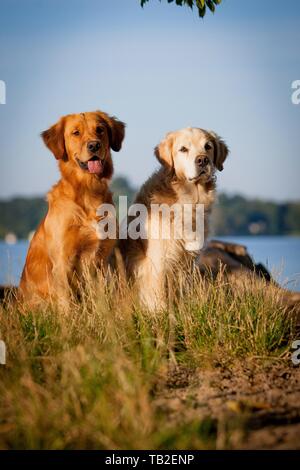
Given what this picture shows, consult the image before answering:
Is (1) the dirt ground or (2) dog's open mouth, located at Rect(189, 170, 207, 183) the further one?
(2) dog's open mouth, located at Rect(189, 170, 207, 183)

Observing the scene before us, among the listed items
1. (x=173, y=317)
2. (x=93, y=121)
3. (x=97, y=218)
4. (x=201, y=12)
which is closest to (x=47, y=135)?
(x=93, y=121)

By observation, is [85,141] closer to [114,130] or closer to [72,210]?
[114,130]

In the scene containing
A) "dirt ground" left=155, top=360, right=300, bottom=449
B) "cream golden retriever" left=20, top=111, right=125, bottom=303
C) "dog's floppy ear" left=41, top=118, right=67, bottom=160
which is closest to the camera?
"dirt ground" left=155, top=360, right=300, bottom=449

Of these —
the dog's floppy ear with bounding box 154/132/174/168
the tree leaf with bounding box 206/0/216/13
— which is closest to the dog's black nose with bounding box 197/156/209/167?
the dog's floppy ear with bounding box 154/132/174/168

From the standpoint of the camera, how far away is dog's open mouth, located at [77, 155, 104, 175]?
497cm

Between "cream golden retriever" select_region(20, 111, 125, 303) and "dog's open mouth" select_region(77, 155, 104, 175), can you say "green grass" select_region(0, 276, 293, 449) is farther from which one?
"dog's open mouth" select_region(77, 155, 104, 175)

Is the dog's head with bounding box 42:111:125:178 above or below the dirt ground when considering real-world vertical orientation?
above

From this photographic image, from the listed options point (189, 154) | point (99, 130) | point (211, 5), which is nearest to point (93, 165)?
point (99, 130)

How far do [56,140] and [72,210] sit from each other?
64cm

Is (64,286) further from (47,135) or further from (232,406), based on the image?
(232,406)

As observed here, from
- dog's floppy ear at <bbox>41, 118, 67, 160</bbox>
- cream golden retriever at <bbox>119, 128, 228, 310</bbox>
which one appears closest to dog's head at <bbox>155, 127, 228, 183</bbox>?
cream golden retriever at <bbox>119, 128, 228, 310</bbox>

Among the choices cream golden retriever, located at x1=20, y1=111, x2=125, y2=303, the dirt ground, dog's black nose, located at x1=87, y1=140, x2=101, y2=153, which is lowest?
the dirt ground

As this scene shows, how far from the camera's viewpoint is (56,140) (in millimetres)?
5082

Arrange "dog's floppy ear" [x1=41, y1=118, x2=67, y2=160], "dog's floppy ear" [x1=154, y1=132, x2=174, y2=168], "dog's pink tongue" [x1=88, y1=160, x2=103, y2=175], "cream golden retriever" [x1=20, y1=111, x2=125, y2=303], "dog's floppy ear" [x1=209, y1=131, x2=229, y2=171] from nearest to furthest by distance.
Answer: "cream golden retriever" [x1=20, y1=111, x2=125, y2=303] → "dog's pink tongue" [x1=88, y1=160, x2=103, y2=175] → "dog's floppy ear" [x1=41, y1=118, x2=67, y2=160] → "dog's floppy ear" [x1=154, y1=132, x2=174, y2=168] → "dog's floppy ear" [x1=209, y1=131, x2=229, y2=171]
